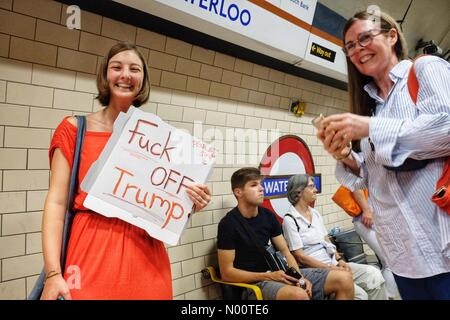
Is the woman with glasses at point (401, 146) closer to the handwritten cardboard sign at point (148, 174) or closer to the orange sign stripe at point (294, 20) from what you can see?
the handwritten cardboard sign at point (148, 174)

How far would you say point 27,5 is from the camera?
76.7 inches

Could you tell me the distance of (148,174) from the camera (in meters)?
1.27

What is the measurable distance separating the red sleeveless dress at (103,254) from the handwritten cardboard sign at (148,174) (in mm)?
57

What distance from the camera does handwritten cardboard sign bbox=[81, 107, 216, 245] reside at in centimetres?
119

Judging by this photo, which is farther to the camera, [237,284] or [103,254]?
[237,284]

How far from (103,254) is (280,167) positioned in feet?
9.80

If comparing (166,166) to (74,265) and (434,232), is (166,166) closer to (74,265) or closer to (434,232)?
(74,265)

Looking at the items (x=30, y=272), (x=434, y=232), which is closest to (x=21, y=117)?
(x=30, y=272)

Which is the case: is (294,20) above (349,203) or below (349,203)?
above

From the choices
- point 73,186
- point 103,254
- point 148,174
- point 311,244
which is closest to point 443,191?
point 148,174

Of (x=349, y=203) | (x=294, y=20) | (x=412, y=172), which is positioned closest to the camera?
(x=412, y=172)

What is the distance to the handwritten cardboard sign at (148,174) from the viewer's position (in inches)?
46.9

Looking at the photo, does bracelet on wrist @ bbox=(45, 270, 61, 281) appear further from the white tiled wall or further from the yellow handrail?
the yellow handrail

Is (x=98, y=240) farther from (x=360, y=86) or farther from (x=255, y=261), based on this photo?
(x=255, y=261)
